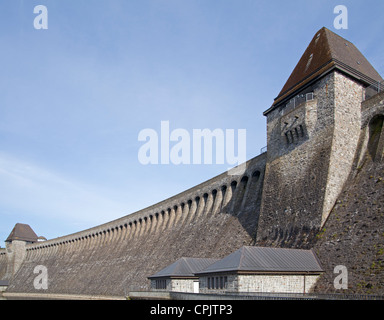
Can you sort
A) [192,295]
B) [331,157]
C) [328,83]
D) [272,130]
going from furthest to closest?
[272,130] < [328,83] < [331,157] < [192,295]

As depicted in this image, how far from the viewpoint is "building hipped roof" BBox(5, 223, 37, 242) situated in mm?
91269

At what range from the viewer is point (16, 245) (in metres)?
90.6

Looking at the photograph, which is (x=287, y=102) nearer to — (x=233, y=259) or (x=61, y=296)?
(x=233, y=259)

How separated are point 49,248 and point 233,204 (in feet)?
201

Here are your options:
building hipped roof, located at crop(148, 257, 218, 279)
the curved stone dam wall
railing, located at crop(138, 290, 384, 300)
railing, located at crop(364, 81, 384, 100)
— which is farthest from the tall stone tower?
railing, located at crop(138, 290, 384, 300)

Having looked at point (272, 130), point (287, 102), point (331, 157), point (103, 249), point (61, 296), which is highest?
point (287, 102)

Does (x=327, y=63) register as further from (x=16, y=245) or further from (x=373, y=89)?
(x=16, y=245)

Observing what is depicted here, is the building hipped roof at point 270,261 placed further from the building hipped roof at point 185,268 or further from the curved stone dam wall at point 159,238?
the curved stone dam wall at point 159,238

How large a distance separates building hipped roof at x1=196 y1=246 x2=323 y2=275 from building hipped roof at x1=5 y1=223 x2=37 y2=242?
82.7 meters

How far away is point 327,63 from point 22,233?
8738cm

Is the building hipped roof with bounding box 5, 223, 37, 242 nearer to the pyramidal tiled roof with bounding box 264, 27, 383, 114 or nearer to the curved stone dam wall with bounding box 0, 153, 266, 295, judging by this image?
the curved stone dam wall with bounding box 0, 153, 266, 295

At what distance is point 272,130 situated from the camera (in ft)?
96.5

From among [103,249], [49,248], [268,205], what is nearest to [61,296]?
[103,249]

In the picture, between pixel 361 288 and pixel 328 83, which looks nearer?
pixel 361 288
